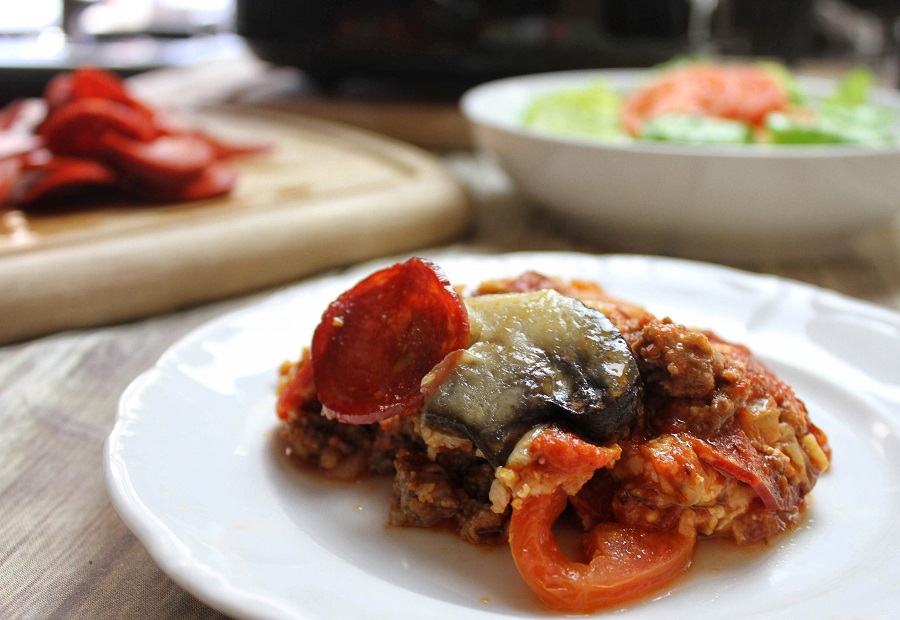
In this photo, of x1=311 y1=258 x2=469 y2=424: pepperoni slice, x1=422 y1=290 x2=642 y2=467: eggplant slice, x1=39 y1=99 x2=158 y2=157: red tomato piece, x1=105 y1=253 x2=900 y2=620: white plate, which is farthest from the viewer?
x1=39 y1=99 x2=158 y2=157: red tomato piece

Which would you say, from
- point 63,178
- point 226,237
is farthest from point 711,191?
point 63,178

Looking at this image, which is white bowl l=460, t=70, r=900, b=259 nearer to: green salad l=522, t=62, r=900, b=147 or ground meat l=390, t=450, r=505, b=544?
green salad l=522, t=62, r=900, b=147

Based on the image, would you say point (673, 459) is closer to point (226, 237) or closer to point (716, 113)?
point (226, 237)

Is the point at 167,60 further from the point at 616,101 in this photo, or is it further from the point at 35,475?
the point at 35,475

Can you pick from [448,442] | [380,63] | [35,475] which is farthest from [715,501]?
[380,63]

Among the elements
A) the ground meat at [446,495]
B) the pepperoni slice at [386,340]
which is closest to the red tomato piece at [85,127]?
the pepperoni slice at [386,340]

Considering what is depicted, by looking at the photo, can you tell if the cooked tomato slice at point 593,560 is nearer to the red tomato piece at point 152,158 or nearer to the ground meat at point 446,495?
the ground meat at point 446,495

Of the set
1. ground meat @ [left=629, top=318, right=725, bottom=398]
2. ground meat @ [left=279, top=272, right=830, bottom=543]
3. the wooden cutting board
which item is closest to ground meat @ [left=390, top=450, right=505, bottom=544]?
ground meat @ [left=279, top=272, right=830, bottom=543]
